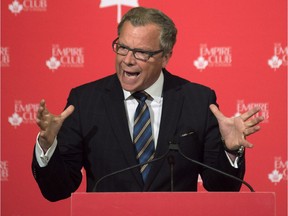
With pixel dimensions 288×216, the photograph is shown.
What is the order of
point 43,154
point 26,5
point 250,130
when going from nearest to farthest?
1. point 250,130
2. point 43,154
3. point 26,5

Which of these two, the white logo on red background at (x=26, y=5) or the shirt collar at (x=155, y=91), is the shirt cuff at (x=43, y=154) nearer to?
the shirt collar at (x=155, y=91)

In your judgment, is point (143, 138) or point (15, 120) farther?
point (15, 120)

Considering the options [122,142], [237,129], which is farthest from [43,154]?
[237,129]

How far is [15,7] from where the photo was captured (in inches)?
119

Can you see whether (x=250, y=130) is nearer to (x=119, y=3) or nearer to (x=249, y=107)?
(x=249, y=107)

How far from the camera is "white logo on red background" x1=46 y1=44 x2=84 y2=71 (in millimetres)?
3053

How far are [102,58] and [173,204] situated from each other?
5.53 feet

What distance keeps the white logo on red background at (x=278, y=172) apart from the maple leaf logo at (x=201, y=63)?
60 cm

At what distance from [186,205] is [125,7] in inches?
68.6

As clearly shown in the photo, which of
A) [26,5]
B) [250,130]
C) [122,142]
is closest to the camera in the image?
[250,130]

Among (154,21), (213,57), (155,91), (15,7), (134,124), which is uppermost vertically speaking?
(15,7)

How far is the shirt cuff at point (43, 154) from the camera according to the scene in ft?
6.13

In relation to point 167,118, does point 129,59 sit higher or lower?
higher

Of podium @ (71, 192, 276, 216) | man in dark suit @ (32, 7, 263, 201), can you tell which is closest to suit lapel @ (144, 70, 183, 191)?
man in dark suit @ (32, 7, 263, 201)
